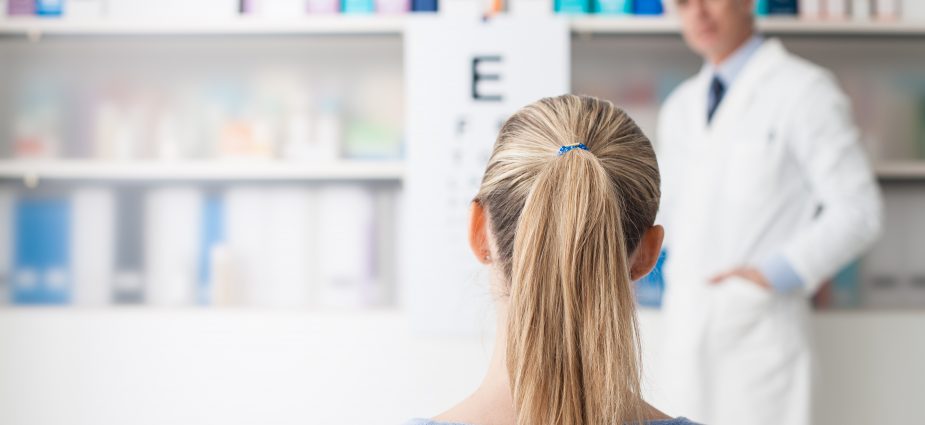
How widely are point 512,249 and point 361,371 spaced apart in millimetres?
1502

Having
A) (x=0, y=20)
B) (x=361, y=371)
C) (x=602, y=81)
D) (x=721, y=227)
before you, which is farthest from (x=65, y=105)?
(x=721, y=227)

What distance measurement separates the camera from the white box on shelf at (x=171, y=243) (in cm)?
230

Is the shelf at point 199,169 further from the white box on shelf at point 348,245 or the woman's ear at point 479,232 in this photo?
the woman's ear at point 479,232

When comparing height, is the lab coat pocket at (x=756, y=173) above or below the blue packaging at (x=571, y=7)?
below

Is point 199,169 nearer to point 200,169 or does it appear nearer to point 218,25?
point 200,169

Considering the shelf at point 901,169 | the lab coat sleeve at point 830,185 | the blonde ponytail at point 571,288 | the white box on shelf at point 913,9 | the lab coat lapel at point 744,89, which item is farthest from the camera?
the white box on shelf at point 913,9

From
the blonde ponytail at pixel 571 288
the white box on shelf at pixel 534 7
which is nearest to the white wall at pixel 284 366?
the white box on shelf at pixel 534 7

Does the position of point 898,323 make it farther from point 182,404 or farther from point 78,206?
point 78,206

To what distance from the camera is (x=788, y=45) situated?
2.42m

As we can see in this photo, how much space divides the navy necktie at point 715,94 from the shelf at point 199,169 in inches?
32.7

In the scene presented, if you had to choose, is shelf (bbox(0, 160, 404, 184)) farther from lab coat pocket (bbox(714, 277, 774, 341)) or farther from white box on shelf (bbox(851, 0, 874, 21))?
white box on shelf (bbox(851, 0, 874, 21))

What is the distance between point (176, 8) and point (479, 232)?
5.77ft

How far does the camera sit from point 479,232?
3.01 ft

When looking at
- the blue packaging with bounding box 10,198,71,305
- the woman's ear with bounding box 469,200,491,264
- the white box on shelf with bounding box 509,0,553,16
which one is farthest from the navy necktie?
the blue packaging with bounding box 10,198,71,305
